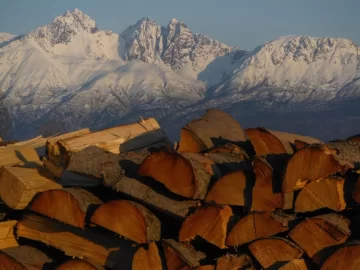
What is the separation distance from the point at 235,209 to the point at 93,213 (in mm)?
1216

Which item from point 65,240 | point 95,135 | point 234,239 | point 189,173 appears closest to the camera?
point 234,239

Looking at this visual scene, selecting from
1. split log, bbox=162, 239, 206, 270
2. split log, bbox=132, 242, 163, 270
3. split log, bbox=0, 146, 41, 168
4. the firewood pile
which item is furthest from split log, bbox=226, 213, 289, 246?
split log, bbox=0, 146, 41, 168

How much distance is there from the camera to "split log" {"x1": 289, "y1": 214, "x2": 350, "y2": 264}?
14.8ft

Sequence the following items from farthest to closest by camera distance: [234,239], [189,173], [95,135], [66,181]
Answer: [95,135] < [66,181] < [189,173] < [234,239]

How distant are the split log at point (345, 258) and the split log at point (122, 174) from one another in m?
1.26

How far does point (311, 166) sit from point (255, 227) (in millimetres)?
650

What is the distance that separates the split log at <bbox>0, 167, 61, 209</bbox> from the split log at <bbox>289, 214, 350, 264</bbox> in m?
2.60

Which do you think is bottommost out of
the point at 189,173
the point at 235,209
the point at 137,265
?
the point at 137,265

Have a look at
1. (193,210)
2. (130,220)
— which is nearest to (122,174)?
(130,220)

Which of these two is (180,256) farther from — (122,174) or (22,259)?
(22,259)

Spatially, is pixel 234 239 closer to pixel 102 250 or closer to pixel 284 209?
pixel 284 209

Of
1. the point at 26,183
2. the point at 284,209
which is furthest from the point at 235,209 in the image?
the point at 26,183

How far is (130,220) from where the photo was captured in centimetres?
504

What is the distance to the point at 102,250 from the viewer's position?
5348 mm
